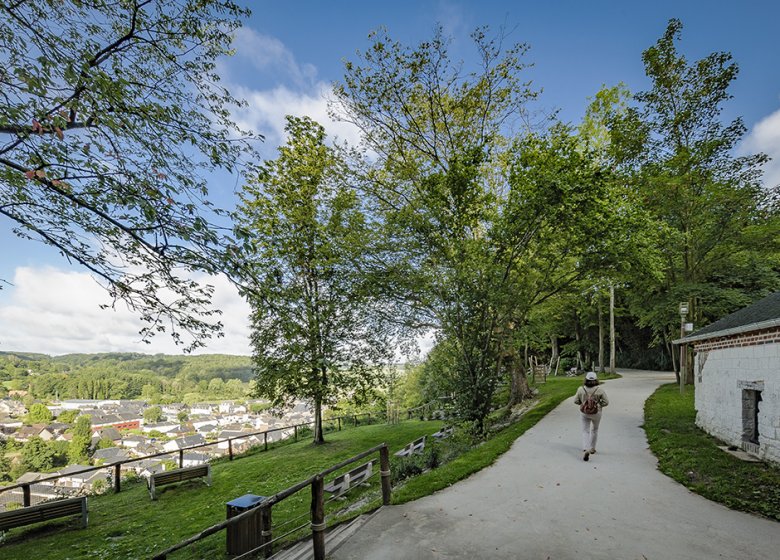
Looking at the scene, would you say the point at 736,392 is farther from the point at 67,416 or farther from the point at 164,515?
Answer: the point at 67,416

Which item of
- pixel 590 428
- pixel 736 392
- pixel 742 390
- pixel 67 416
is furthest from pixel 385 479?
pixel 67 416

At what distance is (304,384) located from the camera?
15680 millimetres

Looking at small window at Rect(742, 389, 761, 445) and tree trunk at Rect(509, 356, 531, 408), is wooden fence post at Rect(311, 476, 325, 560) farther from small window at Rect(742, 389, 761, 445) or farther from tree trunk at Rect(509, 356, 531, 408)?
tree trunk at Rect(509, 356, 531, 408)

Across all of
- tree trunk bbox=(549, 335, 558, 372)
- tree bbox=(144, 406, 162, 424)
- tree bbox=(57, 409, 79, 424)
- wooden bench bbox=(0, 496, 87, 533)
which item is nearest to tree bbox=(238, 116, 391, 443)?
wooden bench bbox=(0, 496, 87, 533)

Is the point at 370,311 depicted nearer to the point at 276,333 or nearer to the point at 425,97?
the point at 276,333

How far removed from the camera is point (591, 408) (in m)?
7.71

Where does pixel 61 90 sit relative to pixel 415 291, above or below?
above

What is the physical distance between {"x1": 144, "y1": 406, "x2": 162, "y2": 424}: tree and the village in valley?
1.52 feet

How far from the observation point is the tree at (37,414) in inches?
981

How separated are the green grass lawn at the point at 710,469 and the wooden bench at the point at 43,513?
12.7 metres

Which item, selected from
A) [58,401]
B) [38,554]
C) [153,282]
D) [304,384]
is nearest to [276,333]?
[304,384]

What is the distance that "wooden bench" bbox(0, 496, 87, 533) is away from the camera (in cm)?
789

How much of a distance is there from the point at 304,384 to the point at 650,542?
43.3 feet

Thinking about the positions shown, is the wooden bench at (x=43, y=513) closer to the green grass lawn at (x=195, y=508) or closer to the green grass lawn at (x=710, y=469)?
the green grass lawn at (x=195, y=508)
